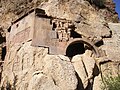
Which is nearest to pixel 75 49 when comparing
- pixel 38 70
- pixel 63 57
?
pixel 63 57

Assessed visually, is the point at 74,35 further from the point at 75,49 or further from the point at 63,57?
the point at 63,57

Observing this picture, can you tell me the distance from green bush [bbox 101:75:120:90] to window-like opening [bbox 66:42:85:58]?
2.77m

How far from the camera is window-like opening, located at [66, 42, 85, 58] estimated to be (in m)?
17.2

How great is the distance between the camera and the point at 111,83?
47.7ft

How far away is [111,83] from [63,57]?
275cm

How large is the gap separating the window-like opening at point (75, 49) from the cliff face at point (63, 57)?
78cm

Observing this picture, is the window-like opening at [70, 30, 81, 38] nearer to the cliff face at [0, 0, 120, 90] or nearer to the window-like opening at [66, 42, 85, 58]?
the cliff face at [0, 0, 120, 90]

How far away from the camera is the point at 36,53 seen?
14992 millimetres

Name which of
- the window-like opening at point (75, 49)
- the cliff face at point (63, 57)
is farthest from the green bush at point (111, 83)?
the window-like opening at point (75, 49)

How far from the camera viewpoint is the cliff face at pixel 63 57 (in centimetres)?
1407

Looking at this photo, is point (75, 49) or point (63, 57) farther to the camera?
point (75, 49)

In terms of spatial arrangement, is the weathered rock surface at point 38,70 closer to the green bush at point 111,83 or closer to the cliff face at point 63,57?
the cliff face at point 63,57

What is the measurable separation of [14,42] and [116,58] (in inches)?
238

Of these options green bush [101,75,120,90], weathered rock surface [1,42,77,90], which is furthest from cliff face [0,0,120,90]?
green bush [101,75,120,90]
